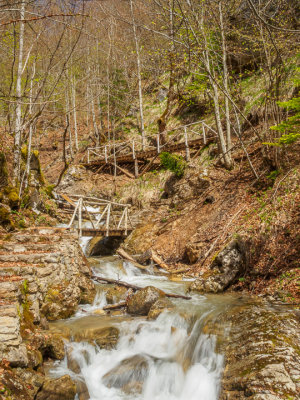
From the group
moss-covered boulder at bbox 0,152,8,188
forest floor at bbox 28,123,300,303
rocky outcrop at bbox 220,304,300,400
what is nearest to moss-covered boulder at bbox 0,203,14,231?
moss-covered boulder at bbox 0,152,8,188

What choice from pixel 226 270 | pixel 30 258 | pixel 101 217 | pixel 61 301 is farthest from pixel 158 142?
pixel 61 301

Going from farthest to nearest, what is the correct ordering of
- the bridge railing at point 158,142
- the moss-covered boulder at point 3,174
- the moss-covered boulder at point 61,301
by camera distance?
the bridge railing at point 158,142
the moss-covered boulder at point 3,174
the moss-covered boulder at point 61,301

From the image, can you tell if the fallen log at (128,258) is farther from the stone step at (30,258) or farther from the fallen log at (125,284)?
the stone step at (30,258)

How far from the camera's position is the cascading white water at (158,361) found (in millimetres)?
4312

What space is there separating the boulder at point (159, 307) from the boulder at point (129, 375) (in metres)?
0.94

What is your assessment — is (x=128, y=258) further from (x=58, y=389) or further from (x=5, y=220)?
(x=58, y=389)

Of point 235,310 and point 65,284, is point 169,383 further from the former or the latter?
point 65,284

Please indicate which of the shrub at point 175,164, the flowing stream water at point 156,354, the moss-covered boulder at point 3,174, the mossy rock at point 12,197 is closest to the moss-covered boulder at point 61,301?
the flowing stream water at point 156,354

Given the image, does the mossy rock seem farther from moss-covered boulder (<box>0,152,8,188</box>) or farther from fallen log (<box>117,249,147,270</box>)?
fallen log (<box>117,249,147,270</box>)

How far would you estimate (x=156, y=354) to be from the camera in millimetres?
4992

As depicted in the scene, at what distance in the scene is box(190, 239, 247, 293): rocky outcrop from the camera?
6.77 metres

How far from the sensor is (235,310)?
5.07 metres

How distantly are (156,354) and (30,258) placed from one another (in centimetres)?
359

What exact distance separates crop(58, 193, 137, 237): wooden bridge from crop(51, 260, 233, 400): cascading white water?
472cm
